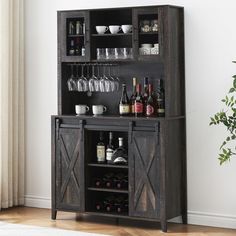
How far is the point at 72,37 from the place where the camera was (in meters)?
6.74

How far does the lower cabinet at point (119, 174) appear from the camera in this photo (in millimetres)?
6191

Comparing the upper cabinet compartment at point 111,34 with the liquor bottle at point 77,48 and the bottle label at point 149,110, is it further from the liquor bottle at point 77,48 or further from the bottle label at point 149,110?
the bottle label at point 149,110

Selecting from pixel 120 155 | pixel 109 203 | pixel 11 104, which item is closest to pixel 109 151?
pixel 120 155

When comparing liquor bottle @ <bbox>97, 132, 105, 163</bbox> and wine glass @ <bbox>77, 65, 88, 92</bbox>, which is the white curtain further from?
liquor bottle @ <bbox>97, 132, 105, 163</bbox>

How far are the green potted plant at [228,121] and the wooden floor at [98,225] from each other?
709 mm

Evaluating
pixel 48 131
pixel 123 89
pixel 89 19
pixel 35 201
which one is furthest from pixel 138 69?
pixel 35 201

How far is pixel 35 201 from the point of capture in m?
7.39

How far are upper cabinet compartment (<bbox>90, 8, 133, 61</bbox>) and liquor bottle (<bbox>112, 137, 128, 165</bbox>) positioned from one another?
2.66 ft

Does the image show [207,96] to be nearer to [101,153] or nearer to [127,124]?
[127,124]

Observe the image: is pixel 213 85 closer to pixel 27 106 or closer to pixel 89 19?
pixel 89 19

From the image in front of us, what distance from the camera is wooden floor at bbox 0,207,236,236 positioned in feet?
20.4

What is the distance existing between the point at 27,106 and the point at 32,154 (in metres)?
0.52

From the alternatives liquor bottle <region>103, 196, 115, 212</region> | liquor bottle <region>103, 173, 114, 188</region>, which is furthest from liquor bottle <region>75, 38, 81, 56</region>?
liquor bottle <region>103, 196, 115, 212</region>

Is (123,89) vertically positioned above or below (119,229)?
above
